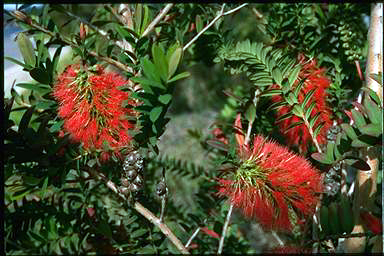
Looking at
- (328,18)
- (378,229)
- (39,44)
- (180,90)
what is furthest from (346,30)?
(180,90)

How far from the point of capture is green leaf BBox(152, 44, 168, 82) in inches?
18.3

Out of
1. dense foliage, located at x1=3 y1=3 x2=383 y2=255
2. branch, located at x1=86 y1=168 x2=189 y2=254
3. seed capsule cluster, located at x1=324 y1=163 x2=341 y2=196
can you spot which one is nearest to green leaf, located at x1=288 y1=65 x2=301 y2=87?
Answer: dense foliage, located at x1=3 y1=3 x2=383 y2=255

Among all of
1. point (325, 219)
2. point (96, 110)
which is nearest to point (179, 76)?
point (96, 110)

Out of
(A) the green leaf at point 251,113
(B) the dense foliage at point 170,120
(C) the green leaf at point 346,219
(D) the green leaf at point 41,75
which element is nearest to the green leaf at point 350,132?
(B) the dense foliage at point 170,120

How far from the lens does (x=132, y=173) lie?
22.8 inches

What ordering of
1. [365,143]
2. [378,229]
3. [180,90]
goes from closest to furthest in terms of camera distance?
[365,143] < [378,229] < [180,90]

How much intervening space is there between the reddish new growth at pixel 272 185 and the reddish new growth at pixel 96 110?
0.12 m

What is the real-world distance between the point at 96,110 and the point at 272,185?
0.62ft

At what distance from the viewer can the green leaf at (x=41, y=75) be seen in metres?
0.59

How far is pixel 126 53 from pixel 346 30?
11.9 inches

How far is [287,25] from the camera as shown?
0.79 metres

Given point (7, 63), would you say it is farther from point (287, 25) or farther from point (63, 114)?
point (287, 25)

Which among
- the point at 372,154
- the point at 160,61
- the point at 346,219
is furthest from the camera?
the point at 372,154

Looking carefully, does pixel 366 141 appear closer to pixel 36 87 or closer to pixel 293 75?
pixel 293 75
